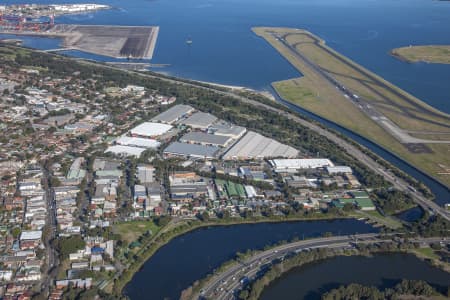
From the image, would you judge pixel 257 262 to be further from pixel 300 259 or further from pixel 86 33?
pixel 86 33

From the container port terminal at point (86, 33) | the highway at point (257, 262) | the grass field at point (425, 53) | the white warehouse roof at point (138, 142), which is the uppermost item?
the container port terminal at point (86, 33)

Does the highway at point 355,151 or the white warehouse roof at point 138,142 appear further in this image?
the white warehouse roof at point 138,142

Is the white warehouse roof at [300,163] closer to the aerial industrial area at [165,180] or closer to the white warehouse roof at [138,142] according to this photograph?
the aerial industrial area at [165,180]

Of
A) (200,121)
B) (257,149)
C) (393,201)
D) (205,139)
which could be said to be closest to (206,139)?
(205,139)

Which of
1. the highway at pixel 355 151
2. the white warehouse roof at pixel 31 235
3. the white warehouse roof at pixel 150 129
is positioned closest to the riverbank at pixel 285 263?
the highway at pixel 355 151

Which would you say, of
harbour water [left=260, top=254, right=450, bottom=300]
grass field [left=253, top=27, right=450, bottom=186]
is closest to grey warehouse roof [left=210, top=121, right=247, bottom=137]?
grass field [left=253, top=27, right=450, bottom=186]

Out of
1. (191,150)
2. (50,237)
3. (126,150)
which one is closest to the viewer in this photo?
(50,237)
